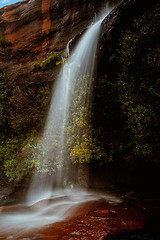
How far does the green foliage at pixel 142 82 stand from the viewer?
580cm

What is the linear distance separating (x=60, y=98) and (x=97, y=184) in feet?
17.8

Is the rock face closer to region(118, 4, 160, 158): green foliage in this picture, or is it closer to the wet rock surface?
region(118, 4, 160, 158): green foliage

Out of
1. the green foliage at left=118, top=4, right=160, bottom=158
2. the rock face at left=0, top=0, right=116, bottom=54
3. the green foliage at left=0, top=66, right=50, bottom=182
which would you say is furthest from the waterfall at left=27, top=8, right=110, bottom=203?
the rock face at left=0, top=0, right=116, bottom=54

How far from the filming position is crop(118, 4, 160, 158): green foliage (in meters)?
5.80

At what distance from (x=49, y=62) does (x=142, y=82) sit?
809 cm

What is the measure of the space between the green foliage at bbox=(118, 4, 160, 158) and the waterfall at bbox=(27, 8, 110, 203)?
1875 mm

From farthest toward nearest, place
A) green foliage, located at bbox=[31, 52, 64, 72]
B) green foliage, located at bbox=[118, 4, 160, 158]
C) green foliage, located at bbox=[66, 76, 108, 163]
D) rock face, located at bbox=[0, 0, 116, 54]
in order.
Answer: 1. rock face, located at bbox=[0, 0, 116, 54]
2. green foliage, located at bbox=[31, 52, 64, 72]
3. green foliage, located at bbox=[66, 76, 108, 163]
4. green foliage, located at bbox=[118, 4, 160, 158]

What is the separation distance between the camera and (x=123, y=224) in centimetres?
332

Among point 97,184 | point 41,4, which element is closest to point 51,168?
point 97,184

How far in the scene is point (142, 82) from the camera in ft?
20.6

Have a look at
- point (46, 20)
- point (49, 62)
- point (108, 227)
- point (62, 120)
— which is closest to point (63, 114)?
point (62, 120)

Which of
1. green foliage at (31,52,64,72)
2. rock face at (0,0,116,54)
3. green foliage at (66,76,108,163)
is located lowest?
green foliage at (66,76,108,163)

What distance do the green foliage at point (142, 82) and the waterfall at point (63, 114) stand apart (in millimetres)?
1875

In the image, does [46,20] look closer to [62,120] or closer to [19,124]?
[19,124]
